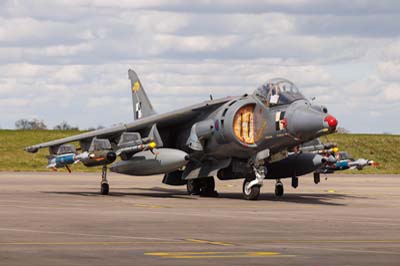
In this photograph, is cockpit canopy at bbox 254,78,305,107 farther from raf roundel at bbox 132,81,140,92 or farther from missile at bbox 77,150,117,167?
raf roundel at bbox 132,81,140,92

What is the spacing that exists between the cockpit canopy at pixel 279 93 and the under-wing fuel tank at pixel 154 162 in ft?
9.67

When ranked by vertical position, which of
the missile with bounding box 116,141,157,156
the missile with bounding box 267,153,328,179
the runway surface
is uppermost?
the missile with bounding box 116,141,157,156

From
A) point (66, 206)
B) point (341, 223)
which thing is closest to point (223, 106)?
point (66, 206)

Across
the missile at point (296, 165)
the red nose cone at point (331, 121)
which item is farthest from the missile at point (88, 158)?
the red nose cone at point (331, 121)

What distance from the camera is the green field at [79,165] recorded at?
204 feet

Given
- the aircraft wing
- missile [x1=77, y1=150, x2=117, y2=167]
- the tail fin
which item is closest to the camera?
missile [x1=77, y1=150, x2=117, y2=167]

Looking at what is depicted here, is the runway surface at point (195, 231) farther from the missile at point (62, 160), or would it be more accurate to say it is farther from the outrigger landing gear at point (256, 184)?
the missile at point (62, 160)

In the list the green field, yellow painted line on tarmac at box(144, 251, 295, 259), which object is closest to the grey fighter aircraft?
yellow painted line on tarmac at box(144, 251, 295, 259)

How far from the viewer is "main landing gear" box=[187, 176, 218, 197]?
30266 millimetres

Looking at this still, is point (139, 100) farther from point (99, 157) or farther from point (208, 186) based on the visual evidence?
point (99, 157)

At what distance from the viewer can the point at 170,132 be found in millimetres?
31094

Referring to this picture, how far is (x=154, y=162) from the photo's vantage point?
92.6 ft

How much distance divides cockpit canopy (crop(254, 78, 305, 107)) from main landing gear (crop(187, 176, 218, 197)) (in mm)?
4531

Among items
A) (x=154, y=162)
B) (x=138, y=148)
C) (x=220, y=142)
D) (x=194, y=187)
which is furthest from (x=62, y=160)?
(x=220, y=142)
